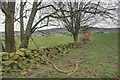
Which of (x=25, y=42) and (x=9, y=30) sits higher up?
Result: (x=9, y=30)

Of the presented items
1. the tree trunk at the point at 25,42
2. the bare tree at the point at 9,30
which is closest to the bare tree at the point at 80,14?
the tree trunk at the point at 25,42

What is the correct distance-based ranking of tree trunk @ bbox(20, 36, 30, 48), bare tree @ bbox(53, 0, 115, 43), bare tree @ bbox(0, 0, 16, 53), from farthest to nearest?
1. tree trunk @ bbox(20, 36, 30, 48)
2. bare tree @ bbox(53, 0, 115, 43)
3. bare tree @ bbox(0, 0, 16, 53)

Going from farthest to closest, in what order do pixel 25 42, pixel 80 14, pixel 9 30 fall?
1. pixel 80 14
2. pixel 25 42
3. pixel 9 30

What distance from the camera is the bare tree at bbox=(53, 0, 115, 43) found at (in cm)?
604

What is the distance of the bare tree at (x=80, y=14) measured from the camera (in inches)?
238

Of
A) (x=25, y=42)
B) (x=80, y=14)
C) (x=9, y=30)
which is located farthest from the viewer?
(x=80, y=14)

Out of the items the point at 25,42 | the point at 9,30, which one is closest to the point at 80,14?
the point at 25,42

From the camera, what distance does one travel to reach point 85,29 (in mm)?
16828

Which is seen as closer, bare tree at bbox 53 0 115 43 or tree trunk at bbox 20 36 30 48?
bare tree at bbox 53 0 115 43

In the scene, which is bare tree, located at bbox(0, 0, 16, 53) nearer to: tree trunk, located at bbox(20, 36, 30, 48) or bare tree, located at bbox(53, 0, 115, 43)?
tree trunk, located at bbox(20, 36, 30, 48)

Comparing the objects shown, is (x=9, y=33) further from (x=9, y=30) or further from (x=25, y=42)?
(x=25, y=42)

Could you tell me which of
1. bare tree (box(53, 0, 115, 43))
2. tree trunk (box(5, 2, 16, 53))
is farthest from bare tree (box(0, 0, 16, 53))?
bare tree (box(53, 0, 115, 43))

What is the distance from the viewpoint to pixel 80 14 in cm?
1129

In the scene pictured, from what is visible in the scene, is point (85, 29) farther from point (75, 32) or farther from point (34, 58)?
point (34, 58)
